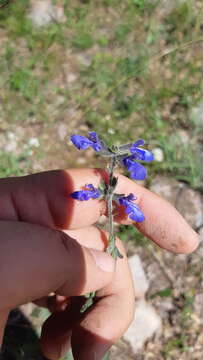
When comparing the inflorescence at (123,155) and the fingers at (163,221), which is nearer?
the inflorescence at (123,155)

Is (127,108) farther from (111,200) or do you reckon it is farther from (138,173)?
(138,173)

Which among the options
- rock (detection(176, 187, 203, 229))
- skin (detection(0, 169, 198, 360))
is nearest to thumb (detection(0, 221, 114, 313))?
skin (detection(0, 169, 198, 360))

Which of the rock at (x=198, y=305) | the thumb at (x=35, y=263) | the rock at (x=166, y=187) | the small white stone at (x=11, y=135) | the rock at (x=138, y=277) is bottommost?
the rock at (x=198, y=305)

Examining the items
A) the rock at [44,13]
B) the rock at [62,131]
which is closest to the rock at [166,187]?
the rock at [62,131]

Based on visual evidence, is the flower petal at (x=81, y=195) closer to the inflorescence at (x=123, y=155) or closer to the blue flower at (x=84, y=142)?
the inflorescence at (x=123, y=155)

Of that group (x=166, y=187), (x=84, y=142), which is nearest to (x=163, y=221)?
(x=84, y=142)

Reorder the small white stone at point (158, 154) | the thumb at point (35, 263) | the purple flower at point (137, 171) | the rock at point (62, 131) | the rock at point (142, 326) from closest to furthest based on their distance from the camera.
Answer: the thumb at point (35, 263)
the purple flower at point (137, 171)
the rock at point (142, 326)
the small white stone at point (158, 154)
the rock at point (62, 131)

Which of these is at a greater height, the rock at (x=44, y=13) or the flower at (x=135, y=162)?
the rock at (x=44, y=13)
